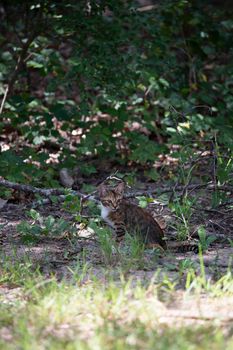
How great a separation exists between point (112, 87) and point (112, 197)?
8.54 feet

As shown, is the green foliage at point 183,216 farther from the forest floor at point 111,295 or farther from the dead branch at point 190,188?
the dead branch at point 190,188

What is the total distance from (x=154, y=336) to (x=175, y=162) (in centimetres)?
612

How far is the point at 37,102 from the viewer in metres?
9.47

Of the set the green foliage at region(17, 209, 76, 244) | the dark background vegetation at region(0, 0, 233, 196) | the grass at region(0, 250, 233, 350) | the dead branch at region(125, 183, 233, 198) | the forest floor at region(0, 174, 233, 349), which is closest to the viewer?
the grass at region(0, 250, 233, 350)

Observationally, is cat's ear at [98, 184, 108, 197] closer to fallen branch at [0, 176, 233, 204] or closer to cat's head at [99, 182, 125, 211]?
cat's head at [99, 182, 125, 211]

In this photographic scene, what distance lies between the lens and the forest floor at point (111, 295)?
156 inches

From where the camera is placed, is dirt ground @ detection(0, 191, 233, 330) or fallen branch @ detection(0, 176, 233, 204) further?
fallen branch @ detection(0, 176, 233, 204)

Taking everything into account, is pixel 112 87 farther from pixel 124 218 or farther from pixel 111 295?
pixel 111 295

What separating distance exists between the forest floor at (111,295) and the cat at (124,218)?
8.2 inches

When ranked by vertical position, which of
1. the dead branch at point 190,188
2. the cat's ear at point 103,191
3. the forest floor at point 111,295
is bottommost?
the dead branch at point 190,188

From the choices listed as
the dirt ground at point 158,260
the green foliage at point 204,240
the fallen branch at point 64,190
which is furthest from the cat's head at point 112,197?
the green foliage at point 204,240

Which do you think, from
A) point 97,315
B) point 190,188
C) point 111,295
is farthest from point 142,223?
point 97,315

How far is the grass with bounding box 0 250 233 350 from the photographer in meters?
3.86

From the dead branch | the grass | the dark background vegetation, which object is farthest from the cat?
the dark background vegetation
